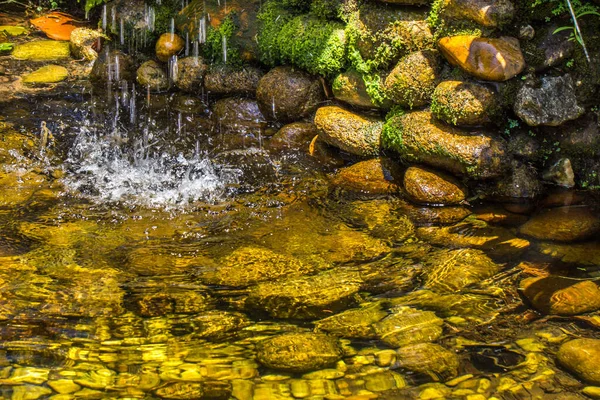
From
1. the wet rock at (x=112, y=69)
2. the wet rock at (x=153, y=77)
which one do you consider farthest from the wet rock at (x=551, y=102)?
the wet rock at (x=112, y=69)

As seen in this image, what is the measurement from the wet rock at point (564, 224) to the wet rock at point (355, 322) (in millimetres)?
1650

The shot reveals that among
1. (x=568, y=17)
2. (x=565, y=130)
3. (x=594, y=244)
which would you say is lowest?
(x=594, y=244)

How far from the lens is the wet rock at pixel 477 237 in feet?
14.6

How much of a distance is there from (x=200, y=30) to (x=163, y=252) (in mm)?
3668

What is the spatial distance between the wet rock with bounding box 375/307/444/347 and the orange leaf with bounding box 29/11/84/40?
7.10 meters

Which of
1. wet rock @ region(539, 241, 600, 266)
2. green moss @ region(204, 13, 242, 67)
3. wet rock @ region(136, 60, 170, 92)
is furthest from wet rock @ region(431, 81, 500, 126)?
wet rock @ region(136, 60, 170, 92)

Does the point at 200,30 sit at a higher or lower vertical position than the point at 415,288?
higher

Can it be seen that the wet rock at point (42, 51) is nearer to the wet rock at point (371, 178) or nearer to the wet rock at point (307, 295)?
the wet rock at point (371, 178)

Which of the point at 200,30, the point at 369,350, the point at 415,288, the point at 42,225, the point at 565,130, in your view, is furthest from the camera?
the point at 200,30

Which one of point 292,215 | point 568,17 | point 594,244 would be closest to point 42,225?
point 292,215

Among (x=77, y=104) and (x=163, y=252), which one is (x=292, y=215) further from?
(x=77, y=104)

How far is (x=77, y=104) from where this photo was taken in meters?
7.21

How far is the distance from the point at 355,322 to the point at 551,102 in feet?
8.94

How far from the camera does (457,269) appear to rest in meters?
4.18
